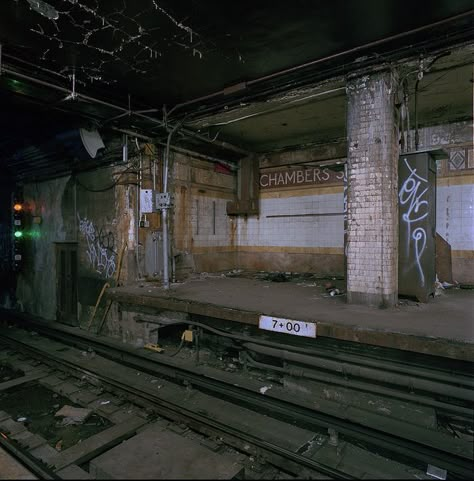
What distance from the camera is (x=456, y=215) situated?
796cm

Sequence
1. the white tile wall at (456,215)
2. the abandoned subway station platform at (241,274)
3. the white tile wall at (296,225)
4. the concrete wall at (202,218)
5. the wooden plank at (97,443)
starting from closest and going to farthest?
the wooden plank at (97,443) → the abandoned subway station platform at (241,274) → the white tile wall at (456,215) → the concrete wall at (202,218) → the white tile wall at (296,225)

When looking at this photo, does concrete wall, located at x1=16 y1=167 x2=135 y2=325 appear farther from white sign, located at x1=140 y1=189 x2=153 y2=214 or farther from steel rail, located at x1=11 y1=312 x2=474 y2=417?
steel rail, located at x1=11 y1=312 x2=474 y2=417

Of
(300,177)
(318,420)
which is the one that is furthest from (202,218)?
(318,420)

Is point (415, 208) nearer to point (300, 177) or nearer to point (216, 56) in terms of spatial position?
point (216, 56)

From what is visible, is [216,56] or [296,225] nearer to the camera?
[216,56]

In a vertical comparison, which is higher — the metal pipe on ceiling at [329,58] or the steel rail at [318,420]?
the metal pipe on ceiling at [329,58]

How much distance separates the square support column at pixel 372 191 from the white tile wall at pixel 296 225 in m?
3.82

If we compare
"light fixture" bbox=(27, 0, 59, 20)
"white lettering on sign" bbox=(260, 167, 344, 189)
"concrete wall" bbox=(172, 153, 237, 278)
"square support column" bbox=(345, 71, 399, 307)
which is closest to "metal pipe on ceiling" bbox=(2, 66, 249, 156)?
"concrete wall" bbox=(172, 153, 237, 278)

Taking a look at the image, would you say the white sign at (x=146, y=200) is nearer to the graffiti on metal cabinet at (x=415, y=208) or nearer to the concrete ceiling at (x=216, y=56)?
the concrete ceiling at (x=216, y=56)

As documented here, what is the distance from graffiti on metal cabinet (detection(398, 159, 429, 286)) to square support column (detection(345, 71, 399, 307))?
0.27 metres

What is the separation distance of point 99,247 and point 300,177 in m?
5.99

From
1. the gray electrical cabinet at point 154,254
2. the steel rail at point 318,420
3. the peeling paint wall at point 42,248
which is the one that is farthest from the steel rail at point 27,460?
the peeling paint wall at point 42,248

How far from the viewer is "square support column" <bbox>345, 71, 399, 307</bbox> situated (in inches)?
218

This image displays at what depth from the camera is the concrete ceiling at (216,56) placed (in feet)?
15.3
